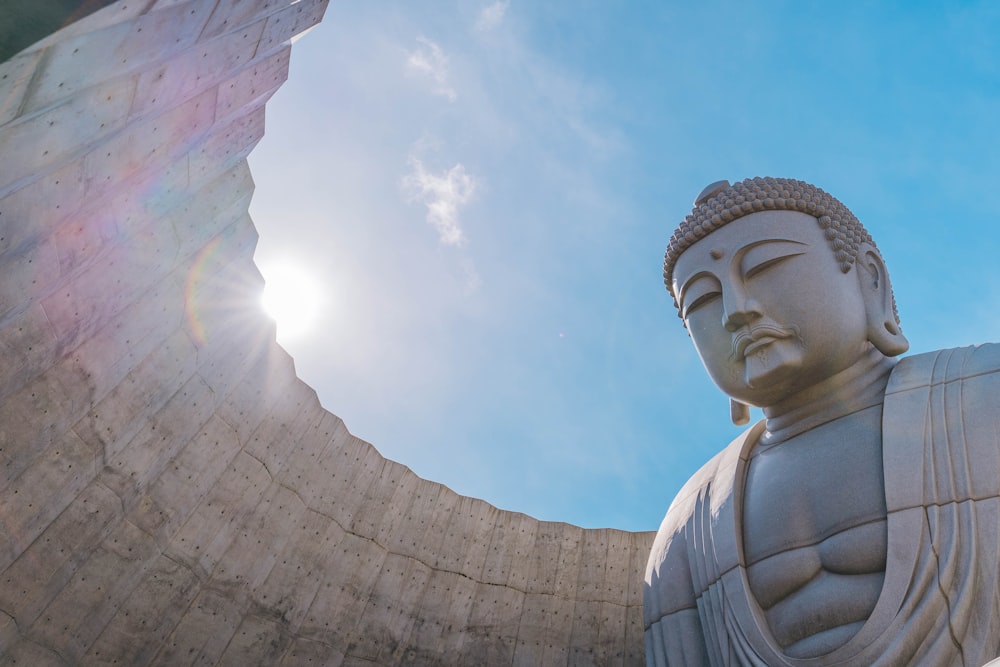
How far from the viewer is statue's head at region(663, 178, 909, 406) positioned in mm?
4461

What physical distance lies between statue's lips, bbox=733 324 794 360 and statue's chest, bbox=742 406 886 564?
0.59 meters

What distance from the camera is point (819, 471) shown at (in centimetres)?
420

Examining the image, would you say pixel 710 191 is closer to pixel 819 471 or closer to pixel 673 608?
pixel 819 471

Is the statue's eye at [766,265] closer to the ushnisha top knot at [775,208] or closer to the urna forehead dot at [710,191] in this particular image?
the ushnisha top knot at [775,208]

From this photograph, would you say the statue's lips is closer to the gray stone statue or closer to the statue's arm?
the gray stone statue

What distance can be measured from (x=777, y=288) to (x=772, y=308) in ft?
0.43

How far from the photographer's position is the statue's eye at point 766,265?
15.2ft

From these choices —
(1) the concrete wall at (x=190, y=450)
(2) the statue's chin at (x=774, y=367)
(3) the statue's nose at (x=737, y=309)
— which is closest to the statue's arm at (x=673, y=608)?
(2) the statue's chin at (x=774, y=367)

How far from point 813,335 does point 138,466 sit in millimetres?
4174

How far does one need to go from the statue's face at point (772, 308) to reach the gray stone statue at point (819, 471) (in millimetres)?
11

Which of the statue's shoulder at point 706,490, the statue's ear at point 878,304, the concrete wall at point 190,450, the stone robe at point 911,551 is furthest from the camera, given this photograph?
the statue's shoulder at point 706,490

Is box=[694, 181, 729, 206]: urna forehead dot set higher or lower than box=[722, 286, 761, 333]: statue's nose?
higher

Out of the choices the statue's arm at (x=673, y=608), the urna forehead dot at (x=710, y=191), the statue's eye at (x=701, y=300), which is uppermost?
the urna forehead dot at (x=710, y=191)

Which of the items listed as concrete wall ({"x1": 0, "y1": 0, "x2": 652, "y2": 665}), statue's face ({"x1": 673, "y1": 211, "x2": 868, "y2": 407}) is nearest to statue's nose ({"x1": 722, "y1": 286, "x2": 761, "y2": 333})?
statue's face ({"x1": 673, "y1": 211, "x2": 868, "y2": 407})
